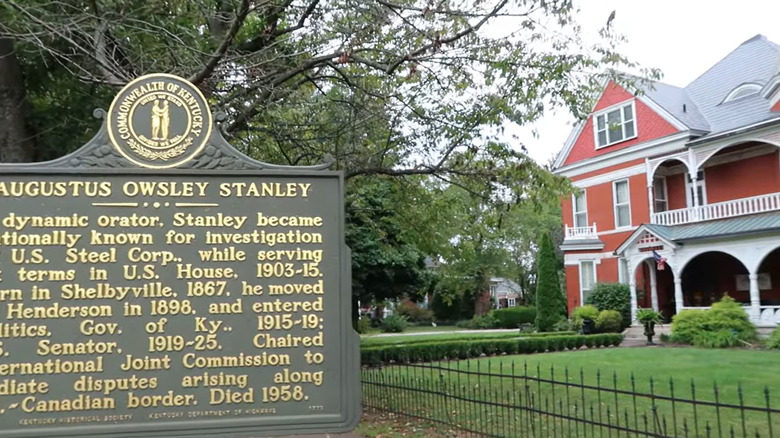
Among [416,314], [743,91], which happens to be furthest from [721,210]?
[416,314]

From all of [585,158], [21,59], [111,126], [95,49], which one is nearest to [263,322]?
[111,126]

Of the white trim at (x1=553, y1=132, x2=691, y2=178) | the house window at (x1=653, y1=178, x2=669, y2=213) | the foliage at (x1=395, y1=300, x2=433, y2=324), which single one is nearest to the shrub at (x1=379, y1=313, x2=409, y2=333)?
the foliage at (x1=395, y1=300, x2=433, y2=324)

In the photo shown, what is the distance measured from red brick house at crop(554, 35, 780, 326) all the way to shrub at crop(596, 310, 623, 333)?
191cm

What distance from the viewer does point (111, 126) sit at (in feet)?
13.7

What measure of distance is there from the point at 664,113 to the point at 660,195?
3643 millimetres

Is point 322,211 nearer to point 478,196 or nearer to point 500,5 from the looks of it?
point 500,5

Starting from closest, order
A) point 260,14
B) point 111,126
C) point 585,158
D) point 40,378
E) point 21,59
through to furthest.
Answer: point 40,378 → point 111,126 → point 21,59 → point 260,14 → point 585,158

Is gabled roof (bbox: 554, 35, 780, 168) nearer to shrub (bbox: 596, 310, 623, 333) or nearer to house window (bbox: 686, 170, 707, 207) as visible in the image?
house window (bbox: 686, 170, 707, 207)

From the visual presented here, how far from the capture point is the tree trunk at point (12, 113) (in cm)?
727

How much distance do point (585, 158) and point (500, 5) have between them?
70.8 feet

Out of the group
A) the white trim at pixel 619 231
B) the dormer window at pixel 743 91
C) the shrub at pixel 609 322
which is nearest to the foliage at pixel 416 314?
the white trim at pixel 619 231

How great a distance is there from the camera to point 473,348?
60.5ft

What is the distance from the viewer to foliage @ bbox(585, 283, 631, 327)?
2492 centimetres

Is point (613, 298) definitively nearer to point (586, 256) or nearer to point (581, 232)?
point (586, 256)
